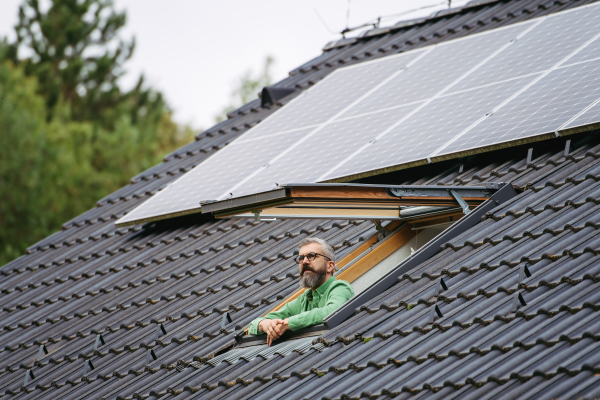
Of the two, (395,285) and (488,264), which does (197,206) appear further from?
(488,264)

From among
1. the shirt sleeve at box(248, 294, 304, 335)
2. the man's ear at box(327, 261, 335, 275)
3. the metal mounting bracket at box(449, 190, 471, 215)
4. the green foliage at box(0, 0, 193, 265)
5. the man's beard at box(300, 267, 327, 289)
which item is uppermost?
the green foliage at box(0, 0, 193, 265)

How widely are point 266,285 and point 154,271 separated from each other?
1.86 metres

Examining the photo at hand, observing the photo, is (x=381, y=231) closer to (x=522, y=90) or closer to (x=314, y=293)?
(x=314, y=293)

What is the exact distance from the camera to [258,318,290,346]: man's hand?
6.42 meters

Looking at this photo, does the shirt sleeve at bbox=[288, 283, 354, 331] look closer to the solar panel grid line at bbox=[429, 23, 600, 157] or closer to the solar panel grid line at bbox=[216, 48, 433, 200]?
the solar panel grid line at bbox=[429, 23, 600, 157]

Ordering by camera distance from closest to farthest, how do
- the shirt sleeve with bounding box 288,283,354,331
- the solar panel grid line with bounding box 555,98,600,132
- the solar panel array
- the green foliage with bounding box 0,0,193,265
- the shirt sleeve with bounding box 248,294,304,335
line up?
the shirt sleeve with bounding box 288,283,354,331 < the shirt sleeve with bounding box 248,294,304,335 < the solar panel grid line with bounding box 555,98,600,132 < the solar panel array < the green foliage with bounding box 0,0,193,265

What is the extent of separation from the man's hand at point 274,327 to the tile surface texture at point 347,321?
13cm

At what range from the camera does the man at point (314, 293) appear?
20.9 ft

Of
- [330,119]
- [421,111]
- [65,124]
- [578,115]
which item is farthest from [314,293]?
[65,124]

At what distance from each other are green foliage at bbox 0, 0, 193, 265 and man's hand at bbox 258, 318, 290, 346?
26648 mm

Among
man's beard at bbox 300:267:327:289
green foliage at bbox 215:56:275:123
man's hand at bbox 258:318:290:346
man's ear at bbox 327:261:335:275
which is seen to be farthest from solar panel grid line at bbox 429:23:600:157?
green foliage at bbox 215:56:275:123

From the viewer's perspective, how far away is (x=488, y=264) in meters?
6.01

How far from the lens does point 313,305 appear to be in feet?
21.8

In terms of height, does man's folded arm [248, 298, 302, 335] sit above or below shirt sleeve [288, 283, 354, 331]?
above
